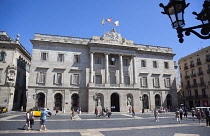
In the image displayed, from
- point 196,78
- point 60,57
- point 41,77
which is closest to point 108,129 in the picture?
point 41,77

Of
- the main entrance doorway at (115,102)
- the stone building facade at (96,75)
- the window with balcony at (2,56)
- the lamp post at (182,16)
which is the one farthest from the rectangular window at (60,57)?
the lamp post at (182,16)

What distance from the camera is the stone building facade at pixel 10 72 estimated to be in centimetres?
3300

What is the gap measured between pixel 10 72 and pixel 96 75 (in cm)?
1876

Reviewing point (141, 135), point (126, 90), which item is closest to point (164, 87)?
point (126, 90)

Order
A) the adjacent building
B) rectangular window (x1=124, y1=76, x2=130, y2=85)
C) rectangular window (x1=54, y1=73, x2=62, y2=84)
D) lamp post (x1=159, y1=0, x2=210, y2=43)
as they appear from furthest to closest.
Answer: the adjacent building < rectangular window (x1=124, y1=76, x2=130, y2=85) < rectangular window (x1=54, y1=73, x2=62, y2=84) < lamp post (x1=159, y1=0, x2=210, y2=43)

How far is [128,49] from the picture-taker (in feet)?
130

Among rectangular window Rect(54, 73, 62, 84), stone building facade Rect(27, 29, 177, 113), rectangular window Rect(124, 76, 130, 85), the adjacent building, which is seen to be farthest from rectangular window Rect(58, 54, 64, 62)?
the adjacent building

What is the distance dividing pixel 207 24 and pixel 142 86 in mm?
36938

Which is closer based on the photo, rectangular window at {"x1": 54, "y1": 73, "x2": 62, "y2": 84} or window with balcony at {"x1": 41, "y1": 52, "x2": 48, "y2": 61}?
rectangular window at {"x1": 54, "y1": 73, "x2": 62, "y2": 84}

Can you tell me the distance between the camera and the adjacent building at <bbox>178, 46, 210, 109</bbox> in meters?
42.3

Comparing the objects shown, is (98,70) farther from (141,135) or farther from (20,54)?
(141,135)

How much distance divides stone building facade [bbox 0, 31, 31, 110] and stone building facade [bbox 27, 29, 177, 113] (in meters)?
4.49

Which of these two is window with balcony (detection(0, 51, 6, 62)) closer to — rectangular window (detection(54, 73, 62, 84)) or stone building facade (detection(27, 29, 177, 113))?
stone building facade (detection(27, 29, 177, 113))

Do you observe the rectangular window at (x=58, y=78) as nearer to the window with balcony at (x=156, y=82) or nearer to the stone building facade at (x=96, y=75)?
the stone building facade at (x=96, y=75)
